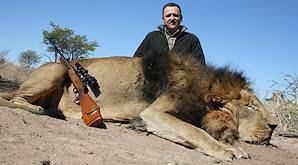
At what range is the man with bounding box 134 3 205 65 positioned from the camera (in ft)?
22.4

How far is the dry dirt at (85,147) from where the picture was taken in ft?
10.8

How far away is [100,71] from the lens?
603 cm

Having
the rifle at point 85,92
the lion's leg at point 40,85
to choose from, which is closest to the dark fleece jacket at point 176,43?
the rifle at point 85,92

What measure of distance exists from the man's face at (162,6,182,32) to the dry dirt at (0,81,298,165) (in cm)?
237

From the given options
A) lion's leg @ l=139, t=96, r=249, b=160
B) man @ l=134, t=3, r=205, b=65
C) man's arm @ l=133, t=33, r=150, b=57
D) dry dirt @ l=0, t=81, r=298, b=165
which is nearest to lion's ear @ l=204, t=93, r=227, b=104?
lion's leg @ l=139, t=96, r=249, b=160

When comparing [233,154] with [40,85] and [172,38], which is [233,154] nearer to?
[40,85]

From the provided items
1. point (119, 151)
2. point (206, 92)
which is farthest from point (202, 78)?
point (119, 151)

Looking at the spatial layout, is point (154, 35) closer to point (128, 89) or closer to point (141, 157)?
point (128, 89)

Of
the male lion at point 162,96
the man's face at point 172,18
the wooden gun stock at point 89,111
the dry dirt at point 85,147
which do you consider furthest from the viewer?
the man's face at point 172,18

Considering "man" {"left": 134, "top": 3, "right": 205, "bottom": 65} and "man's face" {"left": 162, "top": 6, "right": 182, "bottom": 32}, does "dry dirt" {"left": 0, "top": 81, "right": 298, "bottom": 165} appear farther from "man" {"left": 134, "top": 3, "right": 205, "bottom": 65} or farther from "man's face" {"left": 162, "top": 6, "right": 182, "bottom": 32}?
"man's face" {"left": 162, "top": 6, "right": 182, "bottom": 32}

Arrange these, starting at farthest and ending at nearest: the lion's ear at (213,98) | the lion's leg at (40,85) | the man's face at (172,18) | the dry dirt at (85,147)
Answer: the man's face at (172,18), the lion's leg at (40,85), the lion's ear at (213,98), the dry dirt at (85,147)

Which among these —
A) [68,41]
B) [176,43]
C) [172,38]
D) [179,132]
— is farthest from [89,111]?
[68,41]

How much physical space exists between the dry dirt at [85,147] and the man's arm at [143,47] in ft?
5.59

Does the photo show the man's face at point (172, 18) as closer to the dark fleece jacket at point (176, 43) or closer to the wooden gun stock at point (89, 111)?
the dark fleece jacket at point (176, 43)
